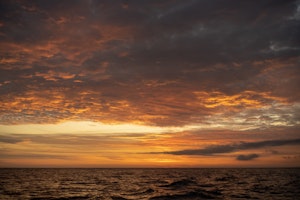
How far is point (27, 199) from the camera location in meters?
29.8

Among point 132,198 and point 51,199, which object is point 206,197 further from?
point 51,199

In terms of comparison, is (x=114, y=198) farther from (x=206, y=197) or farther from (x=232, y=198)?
(x=232, y=198)

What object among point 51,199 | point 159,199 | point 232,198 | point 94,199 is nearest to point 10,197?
point 51,199

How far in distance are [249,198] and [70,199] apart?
20916 millimetres

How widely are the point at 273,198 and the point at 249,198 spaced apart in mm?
2843

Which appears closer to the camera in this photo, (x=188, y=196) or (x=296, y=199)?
(x=296, y=199)

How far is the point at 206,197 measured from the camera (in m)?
31.5

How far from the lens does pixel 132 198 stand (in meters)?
31.3

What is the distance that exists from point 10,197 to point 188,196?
2122cm

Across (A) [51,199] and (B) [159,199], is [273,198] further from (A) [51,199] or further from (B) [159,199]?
(A) [51,199]

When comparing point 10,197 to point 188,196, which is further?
point 188,196

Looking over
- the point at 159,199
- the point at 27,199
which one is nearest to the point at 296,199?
the point at 159,199

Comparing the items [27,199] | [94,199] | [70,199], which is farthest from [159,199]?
[27,199]

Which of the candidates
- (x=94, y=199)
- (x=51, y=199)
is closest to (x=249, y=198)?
(x=94, y=199)
